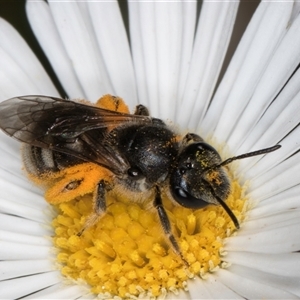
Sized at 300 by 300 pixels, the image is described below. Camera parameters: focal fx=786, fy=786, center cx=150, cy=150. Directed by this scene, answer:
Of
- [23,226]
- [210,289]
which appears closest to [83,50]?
[23,226]

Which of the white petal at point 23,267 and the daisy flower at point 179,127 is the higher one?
the daisy flower at point 179,127

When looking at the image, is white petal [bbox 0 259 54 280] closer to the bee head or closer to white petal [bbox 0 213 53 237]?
white petal [bbox 0 213 53 237]

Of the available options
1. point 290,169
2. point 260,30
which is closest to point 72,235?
point 290,169

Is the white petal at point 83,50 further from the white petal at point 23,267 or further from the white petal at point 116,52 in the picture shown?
the white petal at point 23,267

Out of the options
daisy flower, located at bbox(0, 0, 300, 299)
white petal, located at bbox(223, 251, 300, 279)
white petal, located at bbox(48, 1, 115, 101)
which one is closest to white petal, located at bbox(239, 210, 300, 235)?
daisy flower, located at bbox(0, 0, 300, 299)

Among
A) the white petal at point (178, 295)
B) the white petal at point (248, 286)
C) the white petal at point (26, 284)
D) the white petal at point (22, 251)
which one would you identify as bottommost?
the white petal at point (26, 284)

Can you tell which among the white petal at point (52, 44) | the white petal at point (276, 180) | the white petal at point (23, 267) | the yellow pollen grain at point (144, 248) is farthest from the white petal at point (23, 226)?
the white petal at point (276, 180)

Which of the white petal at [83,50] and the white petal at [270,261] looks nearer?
the white petal at [270,261]
